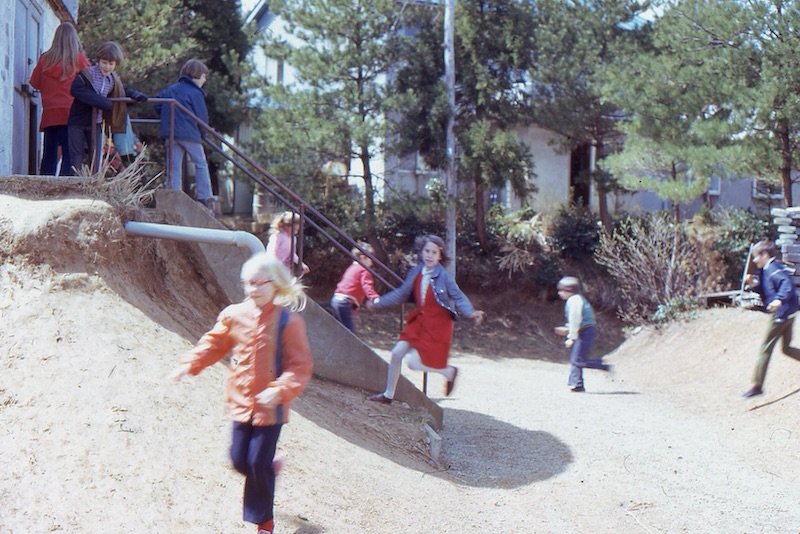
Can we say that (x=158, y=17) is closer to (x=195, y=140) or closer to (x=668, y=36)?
(x=195, y=140)

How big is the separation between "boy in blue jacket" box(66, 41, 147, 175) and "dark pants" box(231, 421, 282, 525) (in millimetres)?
3980

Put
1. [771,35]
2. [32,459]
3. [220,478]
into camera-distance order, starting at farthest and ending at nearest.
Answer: [771,35], [220,478], [32,459]

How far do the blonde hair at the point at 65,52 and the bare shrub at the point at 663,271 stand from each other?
508 inches

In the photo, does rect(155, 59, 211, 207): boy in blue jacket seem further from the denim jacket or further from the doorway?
the denim jacket

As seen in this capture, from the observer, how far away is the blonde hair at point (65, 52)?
817cm

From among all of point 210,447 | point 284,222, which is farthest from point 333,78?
point 210,447

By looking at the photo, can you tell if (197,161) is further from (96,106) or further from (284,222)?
(96,106)

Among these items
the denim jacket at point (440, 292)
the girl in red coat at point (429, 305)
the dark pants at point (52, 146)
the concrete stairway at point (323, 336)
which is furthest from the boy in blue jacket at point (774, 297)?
the dark pants at point (52, 146)

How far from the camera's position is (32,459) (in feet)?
16.9

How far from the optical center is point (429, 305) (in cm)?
750

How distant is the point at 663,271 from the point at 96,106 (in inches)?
527

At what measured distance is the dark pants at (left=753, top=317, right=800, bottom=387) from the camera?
1011cm

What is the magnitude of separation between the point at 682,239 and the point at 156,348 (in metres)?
15.2

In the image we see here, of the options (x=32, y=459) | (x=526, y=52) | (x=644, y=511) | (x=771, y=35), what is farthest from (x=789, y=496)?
(x=526, y=52)
